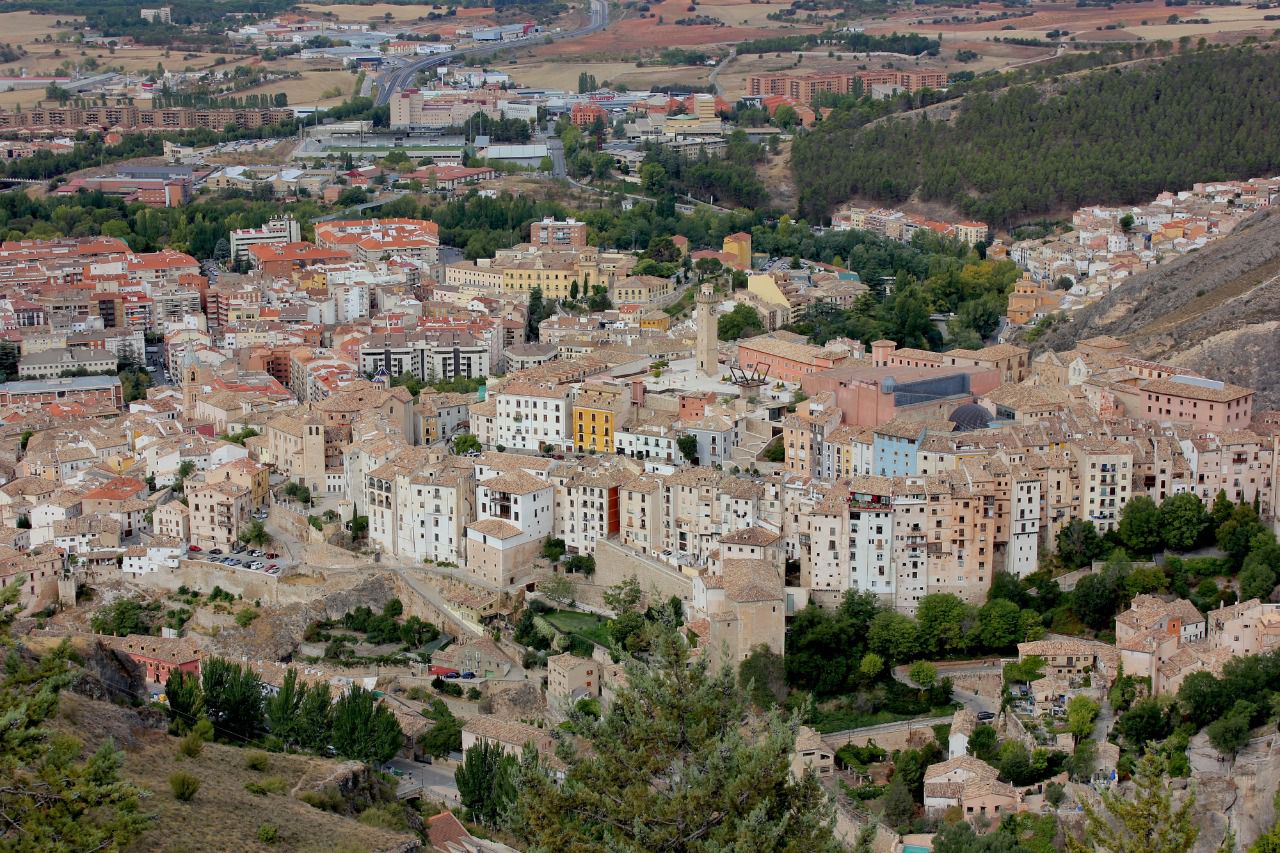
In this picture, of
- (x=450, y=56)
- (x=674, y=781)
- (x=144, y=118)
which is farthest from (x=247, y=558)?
(x=450, y=56)

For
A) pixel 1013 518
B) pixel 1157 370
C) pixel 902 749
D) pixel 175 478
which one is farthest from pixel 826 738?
pixel 175 478

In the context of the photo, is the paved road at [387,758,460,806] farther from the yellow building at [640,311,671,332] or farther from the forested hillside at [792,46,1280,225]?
the forested hillside at [792,46,1280,225]

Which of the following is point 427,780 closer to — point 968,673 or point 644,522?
point 644,522

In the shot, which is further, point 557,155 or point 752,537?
point 557,155

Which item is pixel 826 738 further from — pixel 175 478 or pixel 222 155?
pixel 222 155

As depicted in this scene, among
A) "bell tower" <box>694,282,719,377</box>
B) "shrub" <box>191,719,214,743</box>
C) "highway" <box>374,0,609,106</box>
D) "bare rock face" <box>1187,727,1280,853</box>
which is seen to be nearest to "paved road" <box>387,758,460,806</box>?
"shrub" <box>191,719,214,743</box>


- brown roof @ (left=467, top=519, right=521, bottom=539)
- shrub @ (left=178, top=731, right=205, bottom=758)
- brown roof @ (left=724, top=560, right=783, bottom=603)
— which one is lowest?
brown roof @ (left=467, top=519, right=521, bottom=539)

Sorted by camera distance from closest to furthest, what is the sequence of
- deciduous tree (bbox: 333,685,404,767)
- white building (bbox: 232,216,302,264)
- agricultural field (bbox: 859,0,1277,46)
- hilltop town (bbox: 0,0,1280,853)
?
1. hilltop town (bbox: 0,0,1280,853)
2. deciduous tree (bbox: 333,685,404,767)
3. white building (bbox: 232,216,302,264)
4. agricultural field (bbox: 859,0,1277,46)
